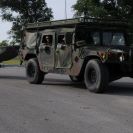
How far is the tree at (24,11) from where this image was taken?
5128 centimetres

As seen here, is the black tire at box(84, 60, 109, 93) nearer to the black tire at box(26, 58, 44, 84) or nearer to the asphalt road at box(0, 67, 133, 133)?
the asphalt road at box(0, 67, 133, 133)

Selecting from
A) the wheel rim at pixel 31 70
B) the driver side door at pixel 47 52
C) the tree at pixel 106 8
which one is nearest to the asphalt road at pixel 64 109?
the driver side door at pixel 47 52

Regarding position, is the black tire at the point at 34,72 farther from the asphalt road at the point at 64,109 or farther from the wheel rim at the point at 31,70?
the asphalt road at the point at 64,109

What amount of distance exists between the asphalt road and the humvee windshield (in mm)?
1325

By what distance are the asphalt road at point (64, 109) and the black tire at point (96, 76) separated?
0.79ft

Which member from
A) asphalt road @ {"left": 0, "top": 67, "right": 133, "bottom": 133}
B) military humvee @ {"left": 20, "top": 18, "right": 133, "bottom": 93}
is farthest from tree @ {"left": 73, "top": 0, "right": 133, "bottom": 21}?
asphalt road @ {"left": 0, "top": 67, "right": 133, "bottom": 133}

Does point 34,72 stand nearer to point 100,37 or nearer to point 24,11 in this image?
point 100,37

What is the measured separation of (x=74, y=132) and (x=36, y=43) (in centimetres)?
894

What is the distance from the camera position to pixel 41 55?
1738 centimetres

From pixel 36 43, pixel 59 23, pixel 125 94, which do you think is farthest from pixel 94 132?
pixel 36 43

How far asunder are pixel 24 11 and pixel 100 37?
36224 mm

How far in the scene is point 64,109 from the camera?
11648mm

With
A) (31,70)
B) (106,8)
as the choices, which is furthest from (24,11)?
(31,70)

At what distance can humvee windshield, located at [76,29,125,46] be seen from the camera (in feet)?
52.0
